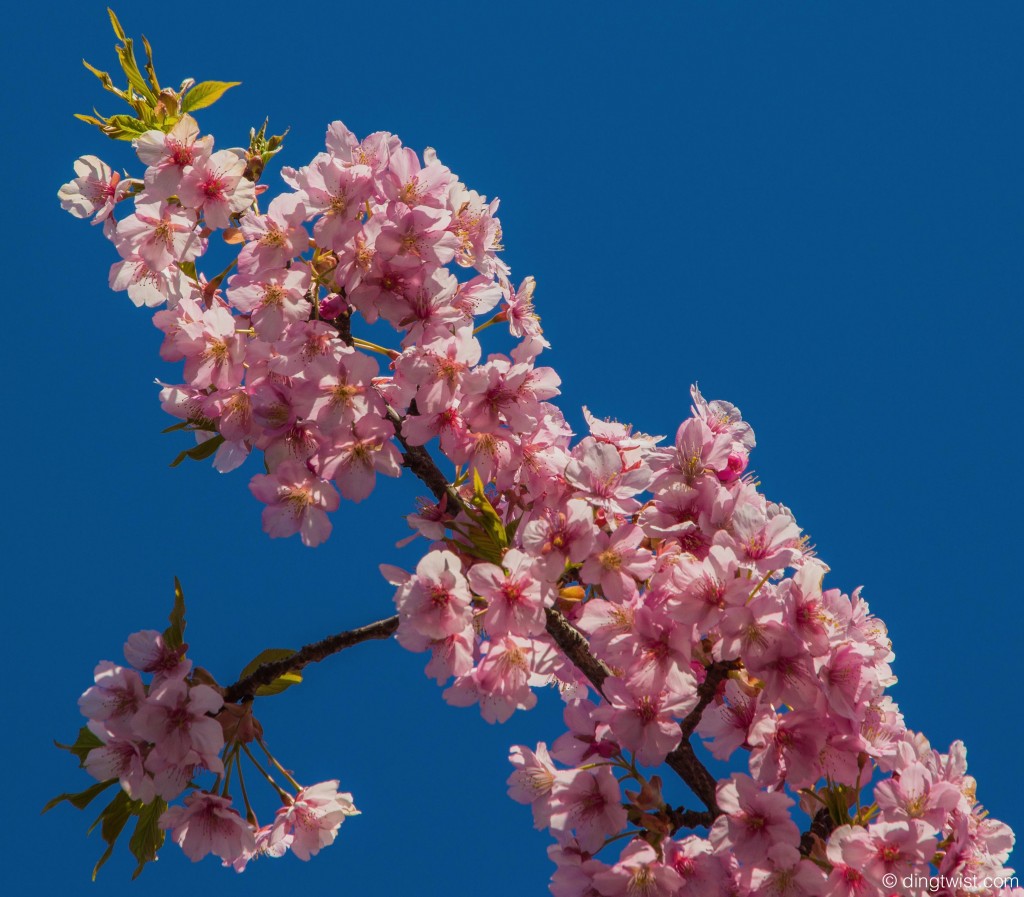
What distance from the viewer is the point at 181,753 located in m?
1.26

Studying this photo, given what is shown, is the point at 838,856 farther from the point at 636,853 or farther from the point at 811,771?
the point at 636,853

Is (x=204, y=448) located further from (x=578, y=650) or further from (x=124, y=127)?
(x=578, y=650)

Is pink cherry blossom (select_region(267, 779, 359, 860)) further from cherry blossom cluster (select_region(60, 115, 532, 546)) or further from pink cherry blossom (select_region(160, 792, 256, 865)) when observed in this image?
cherry blossom cluster (select_region(60, 115, 532, 546))

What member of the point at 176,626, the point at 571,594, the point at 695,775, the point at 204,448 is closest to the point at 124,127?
the point at 204,448

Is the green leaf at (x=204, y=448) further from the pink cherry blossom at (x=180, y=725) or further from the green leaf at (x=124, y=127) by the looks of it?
the green leaf at (x=124, y=127)

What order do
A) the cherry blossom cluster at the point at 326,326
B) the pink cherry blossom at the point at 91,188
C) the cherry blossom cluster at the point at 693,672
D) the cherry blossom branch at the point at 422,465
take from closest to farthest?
the cherry blossom cluster at the point at 693,672 < the cherry blossom cluster at the point at 326,326 < the cherry blossom branch at the point at 422,465 < the pink cherry blossom at the point at 91,188

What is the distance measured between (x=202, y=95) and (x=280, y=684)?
2.84 ft

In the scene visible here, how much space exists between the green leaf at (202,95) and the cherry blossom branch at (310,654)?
2.60ft

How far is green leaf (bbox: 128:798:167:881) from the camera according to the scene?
1.41m

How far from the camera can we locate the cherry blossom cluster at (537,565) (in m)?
1.18

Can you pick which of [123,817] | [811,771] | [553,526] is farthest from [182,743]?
[811,771]

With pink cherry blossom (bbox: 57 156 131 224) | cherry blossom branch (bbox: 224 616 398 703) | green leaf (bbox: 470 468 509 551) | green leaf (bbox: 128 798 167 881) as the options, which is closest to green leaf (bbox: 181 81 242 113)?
pink cherry blossom (bbox: 57 156 131 224)

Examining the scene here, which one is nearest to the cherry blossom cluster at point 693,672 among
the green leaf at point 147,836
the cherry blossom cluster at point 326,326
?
the cherry blossom cluster at point 326,326

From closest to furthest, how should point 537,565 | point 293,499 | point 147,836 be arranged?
1. point 537,565
2. point 293,499
3. point 147,836
